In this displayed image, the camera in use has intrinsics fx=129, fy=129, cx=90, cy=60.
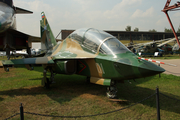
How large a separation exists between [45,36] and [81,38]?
5.26m

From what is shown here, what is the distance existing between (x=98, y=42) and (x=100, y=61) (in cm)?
78

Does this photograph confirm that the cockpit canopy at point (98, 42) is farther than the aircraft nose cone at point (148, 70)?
Yes

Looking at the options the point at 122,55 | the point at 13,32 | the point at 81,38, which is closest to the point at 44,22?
the point at 13,32

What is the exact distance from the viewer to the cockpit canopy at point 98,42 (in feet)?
15.0

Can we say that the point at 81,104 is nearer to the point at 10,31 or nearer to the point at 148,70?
the point at 148,70

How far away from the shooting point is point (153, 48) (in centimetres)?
2489

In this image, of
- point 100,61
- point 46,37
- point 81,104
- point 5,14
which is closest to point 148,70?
point 100,61

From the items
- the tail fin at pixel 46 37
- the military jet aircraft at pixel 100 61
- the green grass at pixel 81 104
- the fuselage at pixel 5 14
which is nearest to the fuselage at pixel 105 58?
the military jet aircraft at pixel 100 61

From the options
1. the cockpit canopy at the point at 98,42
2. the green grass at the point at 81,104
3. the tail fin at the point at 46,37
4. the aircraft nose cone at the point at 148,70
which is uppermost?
the tail fin at the point at 46,37

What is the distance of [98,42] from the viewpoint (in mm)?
4828

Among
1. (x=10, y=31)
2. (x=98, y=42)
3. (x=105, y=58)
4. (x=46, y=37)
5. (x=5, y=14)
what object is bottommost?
(x=105, y=58)

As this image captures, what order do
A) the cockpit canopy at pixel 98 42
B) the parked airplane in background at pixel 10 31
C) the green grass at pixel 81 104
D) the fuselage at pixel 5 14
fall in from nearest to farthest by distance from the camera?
the green grass at pixel 81 104 → the cockpit canopy at pixel 98 42 → the fuselage at pixel 5 14 → the parked airplane in background at pixel 10 31

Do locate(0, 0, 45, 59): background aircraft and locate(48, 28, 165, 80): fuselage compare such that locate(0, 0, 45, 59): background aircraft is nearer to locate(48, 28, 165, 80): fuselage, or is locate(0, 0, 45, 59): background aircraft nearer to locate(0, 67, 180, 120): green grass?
locate(48, 28, 165, 80): fuselage

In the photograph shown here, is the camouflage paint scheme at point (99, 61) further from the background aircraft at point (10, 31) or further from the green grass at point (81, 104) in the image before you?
the background aircraft at point (10, 31)
